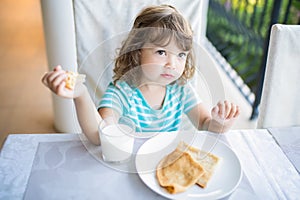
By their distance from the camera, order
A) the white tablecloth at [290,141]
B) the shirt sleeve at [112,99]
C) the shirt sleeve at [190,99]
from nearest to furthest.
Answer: the white tablecloth at [290,141] < the shirt sleeve at [112,99] < the shirt sleeve at [190,99]

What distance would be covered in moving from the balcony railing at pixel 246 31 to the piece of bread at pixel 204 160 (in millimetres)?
1219

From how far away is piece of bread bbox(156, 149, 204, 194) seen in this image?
0.77 m

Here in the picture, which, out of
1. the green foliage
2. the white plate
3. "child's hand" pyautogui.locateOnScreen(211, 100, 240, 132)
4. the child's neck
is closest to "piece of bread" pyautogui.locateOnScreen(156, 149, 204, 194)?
the white plate

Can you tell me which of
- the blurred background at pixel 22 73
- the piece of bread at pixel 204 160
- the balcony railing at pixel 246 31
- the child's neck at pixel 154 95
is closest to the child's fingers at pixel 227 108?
the piece of bread at pixel 204 160

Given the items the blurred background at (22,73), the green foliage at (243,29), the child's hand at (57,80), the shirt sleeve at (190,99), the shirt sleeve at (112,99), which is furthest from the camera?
the green foliage at (243,29)

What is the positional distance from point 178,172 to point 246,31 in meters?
1.91

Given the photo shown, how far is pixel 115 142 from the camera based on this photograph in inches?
32.5

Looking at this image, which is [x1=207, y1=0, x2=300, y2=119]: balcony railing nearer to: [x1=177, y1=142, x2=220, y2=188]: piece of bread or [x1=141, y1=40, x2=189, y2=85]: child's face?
[x1=141, y1=40, x2=189, y2=85]: child's face

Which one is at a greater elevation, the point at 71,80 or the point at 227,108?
the point at 71,80

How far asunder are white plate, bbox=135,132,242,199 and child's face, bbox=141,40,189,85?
164 mm

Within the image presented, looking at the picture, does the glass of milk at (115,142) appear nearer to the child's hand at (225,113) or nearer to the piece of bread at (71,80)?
the piece of bread at (71,80)

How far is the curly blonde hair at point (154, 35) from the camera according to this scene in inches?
38.3

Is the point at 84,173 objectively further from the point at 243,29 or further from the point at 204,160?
the point at 243,29

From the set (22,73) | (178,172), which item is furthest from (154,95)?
(22,73)
